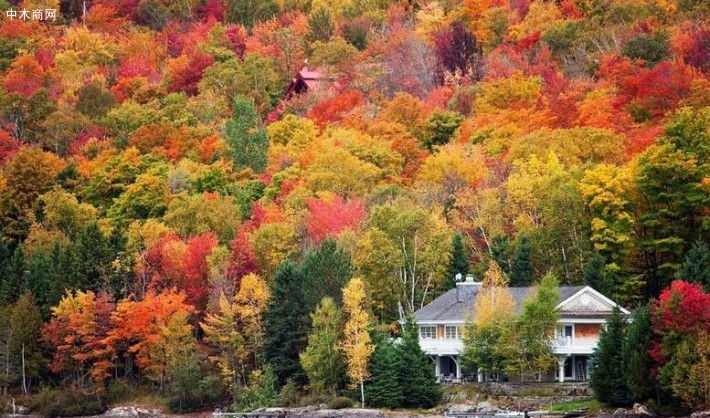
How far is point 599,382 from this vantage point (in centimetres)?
7044

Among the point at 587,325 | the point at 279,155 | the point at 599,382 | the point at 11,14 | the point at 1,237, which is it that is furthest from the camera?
the point at 11,14

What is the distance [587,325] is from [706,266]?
754 centimetres

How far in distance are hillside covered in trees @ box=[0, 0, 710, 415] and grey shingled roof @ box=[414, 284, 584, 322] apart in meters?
2.12

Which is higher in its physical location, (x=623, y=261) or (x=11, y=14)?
(x=11, y=14)

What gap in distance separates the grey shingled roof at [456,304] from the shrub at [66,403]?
18.3 m

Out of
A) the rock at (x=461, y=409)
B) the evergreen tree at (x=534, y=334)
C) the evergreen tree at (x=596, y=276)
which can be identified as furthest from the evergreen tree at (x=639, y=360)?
the evergreen tree at (x=596, y=276)

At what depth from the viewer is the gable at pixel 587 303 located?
78.1 meters

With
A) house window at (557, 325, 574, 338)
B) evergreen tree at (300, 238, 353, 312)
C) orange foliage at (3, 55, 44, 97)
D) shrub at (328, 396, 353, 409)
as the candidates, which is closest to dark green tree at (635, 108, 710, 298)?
house window at (557, 325, 574, 338)

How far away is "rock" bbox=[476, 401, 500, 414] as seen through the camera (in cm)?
7343

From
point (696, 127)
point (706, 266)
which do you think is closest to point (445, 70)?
point (696, 127)

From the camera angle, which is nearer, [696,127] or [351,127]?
[696,127]

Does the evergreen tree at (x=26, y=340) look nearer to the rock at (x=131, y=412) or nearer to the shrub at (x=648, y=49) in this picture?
the rock at (x=131, y=412)

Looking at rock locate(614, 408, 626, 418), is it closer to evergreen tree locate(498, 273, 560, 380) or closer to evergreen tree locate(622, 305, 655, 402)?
evergreen tree locate(622, 305, 655, 402)

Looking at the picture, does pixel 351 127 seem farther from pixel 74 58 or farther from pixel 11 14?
pixel 11 14
